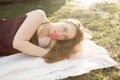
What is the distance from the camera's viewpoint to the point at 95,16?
19.3 ft

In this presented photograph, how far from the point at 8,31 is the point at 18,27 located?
20cm

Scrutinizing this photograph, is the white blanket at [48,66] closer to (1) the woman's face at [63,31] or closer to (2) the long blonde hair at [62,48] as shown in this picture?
(2) the long blonde hair at [62,48]

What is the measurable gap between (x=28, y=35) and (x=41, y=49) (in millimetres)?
255

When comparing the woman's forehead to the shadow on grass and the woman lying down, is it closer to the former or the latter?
the woman lying down

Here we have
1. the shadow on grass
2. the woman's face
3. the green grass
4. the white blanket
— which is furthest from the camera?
the shadow on grass

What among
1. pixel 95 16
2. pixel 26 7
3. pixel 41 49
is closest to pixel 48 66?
pixel 41 49

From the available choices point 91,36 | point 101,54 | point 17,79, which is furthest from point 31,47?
point 91,36

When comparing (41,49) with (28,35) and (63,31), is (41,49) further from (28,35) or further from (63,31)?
(63,31)

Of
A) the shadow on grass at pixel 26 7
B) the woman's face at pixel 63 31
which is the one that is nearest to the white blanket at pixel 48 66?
the woman's face at pixel 63 31

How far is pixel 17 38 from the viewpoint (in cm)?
358

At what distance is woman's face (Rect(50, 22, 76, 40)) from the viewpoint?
Answer: 366cm

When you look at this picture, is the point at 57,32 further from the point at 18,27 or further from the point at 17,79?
the point at 17,79

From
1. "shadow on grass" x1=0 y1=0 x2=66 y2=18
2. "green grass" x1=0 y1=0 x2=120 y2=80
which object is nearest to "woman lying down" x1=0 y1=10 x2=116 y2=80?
"green grass" x1=0 y1=0 x2=120 y2=80

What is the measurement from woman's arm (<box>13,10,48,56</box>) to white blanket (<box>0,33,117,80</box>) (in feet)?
0.39
